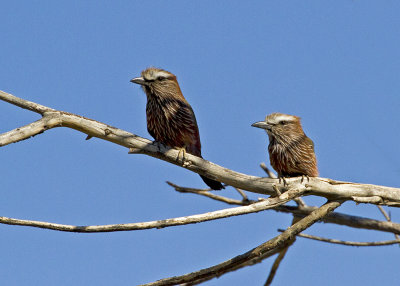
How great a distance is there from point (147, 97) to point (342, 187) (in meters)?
2.69

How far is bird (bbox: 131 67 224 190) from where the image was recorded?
6.96m

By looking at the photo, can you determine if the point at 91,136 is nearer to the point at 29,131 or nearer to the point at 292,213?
the point at 29,131

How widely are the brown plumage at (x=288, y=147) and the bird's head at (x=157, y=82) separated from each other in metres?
1.13

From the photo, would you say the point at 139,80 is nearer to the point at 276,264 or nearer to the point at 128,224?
the point at 128,224

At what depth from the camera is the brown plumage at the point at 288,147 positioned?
6969mm

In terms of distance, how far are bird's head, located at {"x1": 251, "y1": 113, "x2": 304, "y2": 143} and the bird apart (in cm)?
83

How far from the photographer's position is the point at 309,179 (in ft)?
20.2

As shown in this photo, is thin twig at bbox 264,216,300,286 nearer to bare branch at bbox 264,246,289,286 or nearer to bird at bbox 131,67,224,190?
bare branch at bbox 264,246,289,286

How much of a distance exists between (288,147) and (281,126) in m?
0.34

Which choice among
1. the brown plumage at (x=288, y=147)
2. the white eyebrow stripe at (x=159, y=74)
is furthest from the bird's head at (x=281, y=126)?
the white eyebrow stripe at (x=159, y=74)

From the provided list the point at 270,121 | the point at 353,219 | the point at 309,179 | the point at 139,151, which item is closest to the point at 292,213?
the point at 353,219

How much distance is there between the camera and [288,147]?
7.16m

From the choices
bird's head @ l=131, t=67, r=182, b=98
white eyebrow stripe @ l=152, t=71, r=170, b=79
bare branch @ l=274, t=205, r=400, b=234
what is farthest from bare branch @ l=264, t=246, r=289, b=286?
white eyebrow stripe @ l=152, t=71, r=170, b=79

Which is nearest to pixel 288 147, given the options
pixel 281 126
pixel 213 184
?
pixel 281 126
